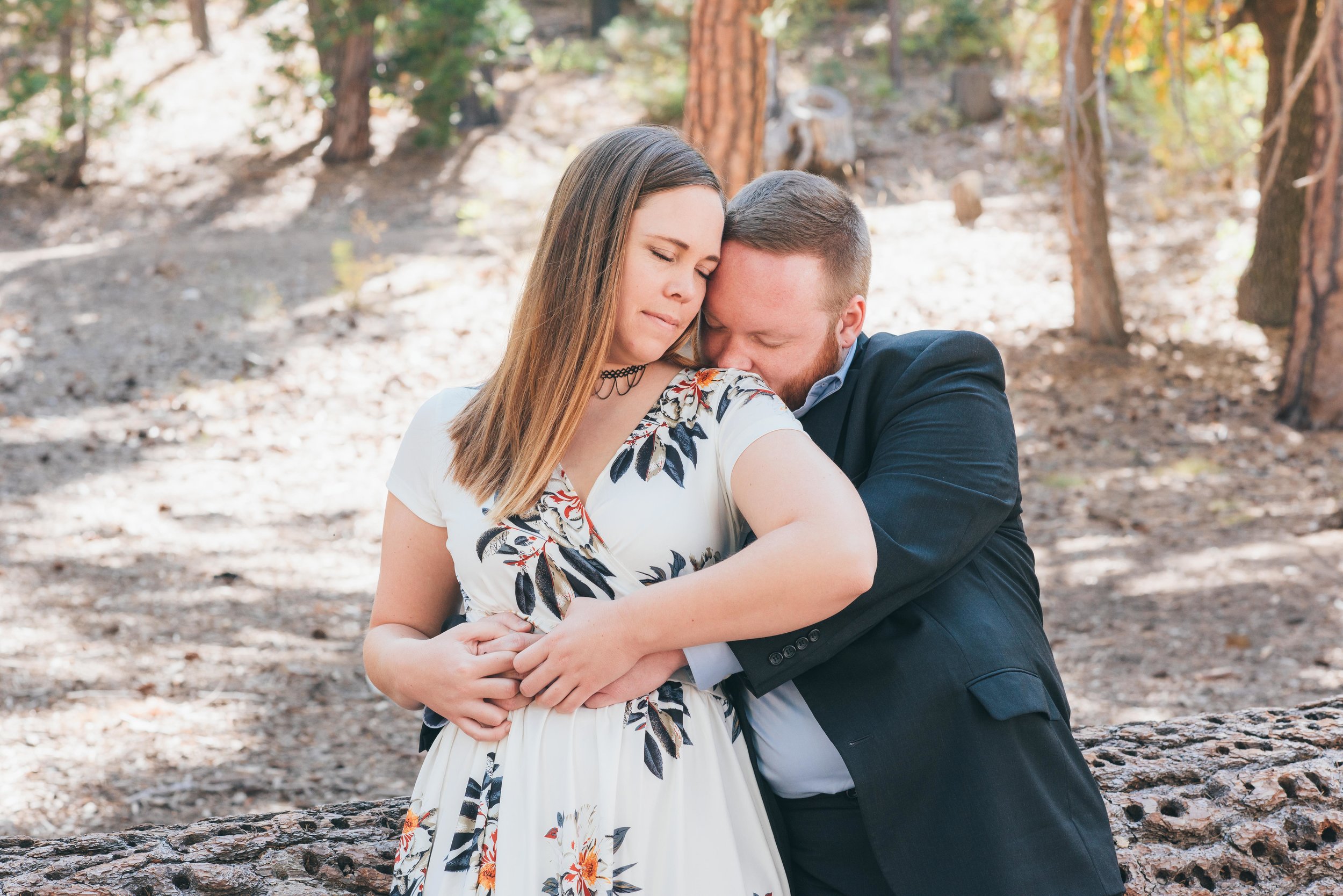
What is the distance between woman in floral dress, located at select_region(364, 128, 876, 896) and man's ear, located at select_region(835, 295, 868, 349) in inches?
14.7

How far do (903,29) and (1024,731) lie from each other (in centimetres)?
2017

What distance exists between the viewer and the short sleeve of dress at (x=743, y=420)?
76.0 inches

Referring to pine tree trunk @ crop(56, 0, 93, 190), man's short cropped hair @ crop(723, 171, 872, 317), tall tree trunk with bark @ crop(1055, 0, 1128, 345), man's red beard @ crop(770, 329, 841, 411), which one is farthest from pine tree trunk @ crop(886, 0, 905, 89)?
man's red beard @ crop(770, 329, 841, 411)

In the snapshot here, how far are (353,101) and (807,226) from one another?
14.8 meters

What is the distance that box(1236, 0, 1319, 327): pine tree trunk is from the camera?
30.8ft

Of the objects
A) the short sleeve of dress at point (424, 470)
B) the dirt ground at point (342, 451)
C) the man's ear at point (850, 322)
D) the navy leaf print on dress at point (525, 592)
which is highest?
the man's ear at point (850, 322)

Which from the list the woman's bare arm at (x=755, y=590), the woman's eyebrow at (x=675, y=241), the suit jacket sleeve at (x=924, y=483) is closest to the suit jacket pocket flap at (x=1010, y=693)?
the suit jacket sleeve at (x=924, y=483)

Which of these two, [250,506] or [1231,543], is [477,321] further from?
[1231,543]

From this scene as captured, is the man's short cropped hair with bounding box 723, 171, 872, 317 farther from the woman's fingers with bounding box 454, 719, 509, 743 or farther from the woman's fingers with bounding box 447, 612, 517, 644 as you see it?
the woman's fingers with bounding box 454, 719, 509, 743

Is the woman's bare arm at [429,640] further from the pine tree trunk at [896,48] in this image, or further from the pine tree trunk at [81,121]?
the pine tree trunk at [896,48]

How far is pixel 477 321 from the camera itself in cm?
955

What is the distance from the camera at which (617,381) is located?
215 centimetres

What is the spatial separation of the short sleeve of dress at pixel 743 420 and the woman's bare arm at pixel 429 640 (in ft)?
1.58

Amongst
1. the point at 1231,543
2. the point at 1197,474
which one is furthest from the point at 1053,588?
the point at 1197,474
